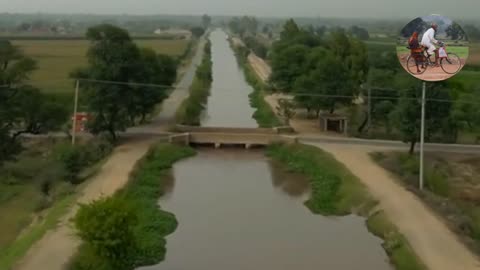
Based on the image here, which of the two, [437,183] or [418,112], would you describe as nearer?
[437,183]

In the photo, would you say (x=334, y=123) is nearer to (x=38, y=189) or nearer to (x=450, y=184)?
(x=450, y=184)

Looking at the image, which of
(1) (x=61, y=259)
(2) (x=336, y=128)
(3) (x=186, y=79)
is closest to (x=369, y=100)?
(2) (x=336, y=128)

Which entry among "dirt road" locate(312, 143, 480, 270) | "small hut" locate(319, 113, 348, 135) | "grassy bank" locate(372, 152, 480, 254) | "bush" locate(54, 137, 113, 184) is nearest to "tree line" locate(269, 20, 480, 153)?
"small hut" locate(319, 113, 348, 135)

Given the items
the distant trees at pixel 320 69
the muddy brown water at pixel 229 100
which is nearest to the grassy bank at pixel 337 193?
the distant trees at pixel 320 69

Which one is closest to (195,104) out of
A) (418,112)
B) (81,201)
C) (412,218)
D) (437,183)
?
(418,112)

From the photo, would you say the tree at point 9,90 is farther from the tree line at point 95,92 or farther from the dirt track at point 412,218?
the dirt track at point 412,218

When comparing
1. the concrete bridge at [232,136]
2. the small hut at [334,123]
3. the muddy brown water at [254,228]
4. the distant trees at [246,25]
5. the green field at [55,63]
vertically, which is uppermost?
the distant trees at [246,25]
